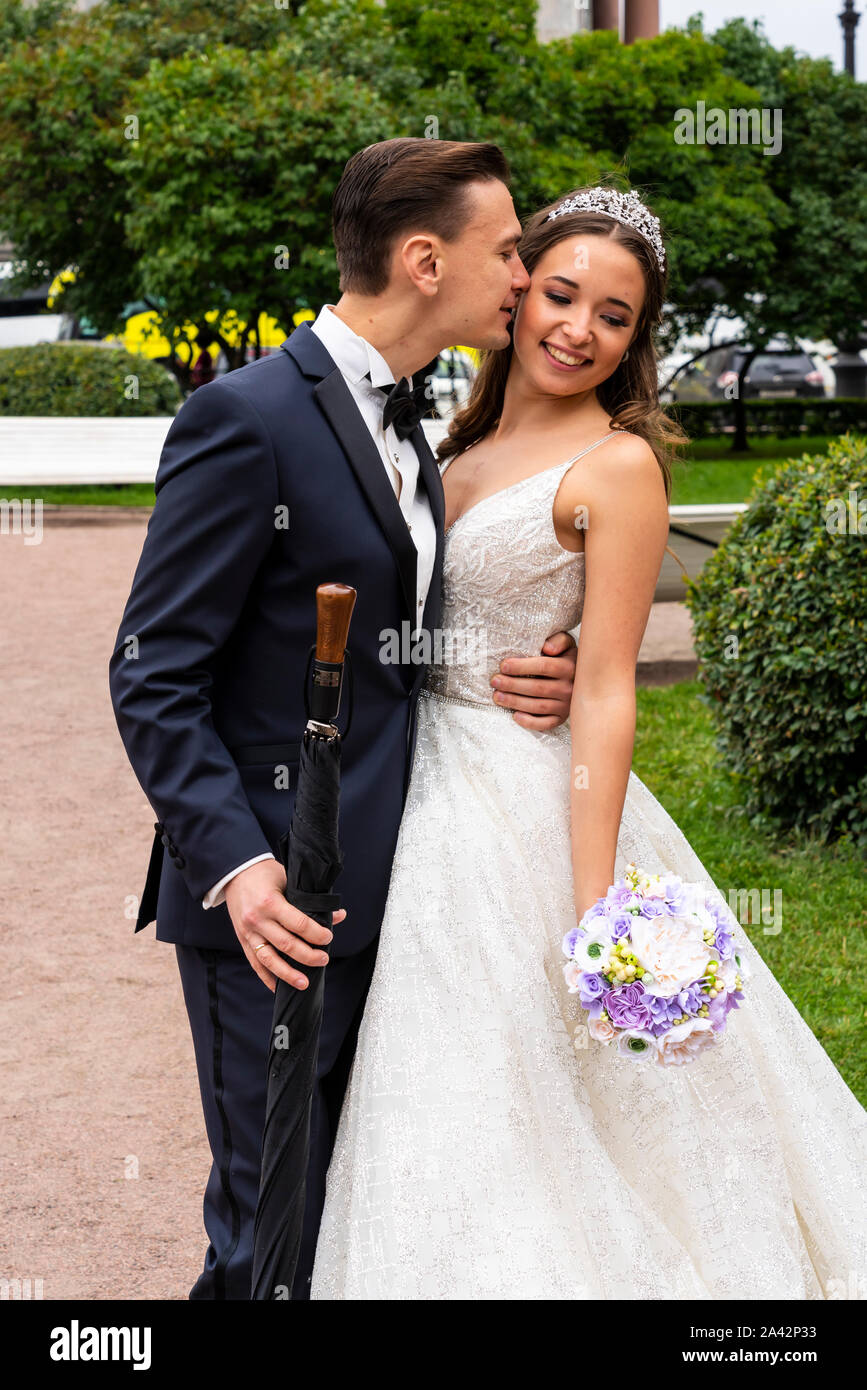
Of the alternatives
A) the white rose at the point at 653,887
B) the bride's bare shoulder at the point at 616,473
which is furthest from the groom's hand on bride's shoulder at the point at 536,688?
the white rose at the point at 653,887

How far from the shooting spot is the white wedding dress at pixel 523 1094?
7.89ft

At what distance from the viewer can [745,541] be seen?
249 inches

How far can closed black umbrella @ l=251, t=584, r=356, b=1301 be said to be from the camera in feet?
6.46

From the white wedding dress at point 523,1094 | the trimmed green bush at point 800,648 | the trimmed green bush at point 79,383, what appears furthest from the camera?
the trimmed green bush at point 79,383

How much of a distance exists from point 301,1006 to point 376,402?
3.30 ft

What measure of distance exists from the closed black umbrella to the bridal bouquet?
45 centimetres

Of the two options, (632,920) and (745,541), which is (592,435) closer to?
(632,920)

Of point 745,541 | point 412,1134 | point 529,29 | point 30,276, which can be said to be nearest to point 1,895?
point 745,541

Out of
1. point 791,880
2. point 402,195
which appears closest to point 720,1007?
point 402,195

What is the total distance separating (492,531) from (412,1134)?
3.45 ft

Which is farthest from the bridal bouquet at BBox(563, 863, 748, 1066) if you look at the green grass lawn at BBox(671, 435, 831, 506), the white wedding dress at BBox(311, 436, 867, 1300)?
the green grass lawn at BBox(671, 435, 831, 506)

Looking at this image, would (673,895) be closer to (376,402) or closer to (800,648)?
(376,402)

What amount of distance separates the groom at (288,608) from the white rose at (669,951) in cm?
45

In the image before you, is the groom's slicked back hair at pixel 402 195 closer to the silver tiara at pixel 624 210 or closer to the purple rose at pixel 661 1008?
the silver tiara at pixel 624 210
